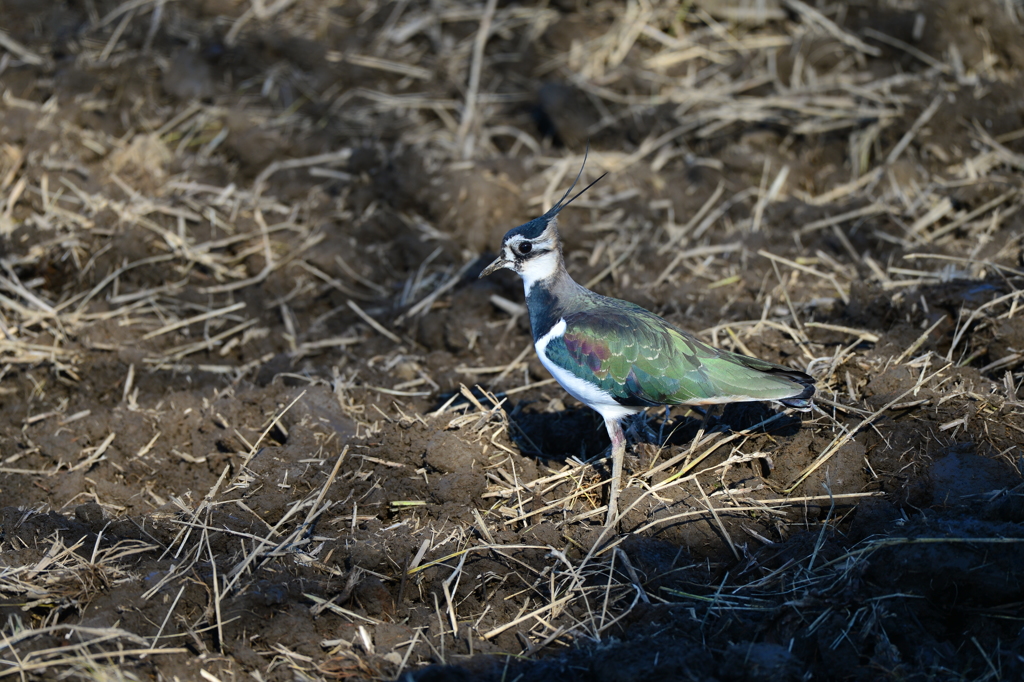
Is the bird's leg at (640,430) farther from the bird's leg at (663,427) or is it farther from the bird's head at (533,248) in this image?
the bird's head at (533,248)

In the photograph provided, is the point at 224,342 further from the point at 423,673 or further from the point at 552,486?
the point at 423,673

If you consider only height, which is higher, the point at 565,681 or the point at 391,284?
the point at 565,681

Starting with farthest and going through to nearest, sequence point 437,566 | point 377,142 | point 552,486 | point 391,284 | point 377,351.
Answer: point 377,142, point 391,284, point 377,351, point 552,486, point 437,566

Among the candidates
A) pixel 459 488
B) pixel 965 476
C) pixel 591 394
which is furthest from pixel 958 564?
pixel 459 488

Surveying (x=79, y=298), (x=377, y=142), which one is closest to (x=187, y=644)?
(x=79, y=298)

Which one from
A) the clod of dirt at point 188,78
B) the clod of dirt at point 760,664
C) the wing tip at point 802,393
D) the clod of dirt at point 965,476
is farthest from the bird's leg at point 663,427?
the clod of dirt at point 188,78

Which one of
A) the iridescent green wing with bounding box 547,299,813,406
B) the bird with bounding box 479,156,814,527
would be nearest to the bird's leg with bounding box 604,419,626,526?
the bird with bounding box 479,156,814,527

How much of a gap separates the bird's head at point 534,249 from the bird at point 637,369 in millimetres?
306

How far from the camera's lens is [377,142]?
7980 millimetres

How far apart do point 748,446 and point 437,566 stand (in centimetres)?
183

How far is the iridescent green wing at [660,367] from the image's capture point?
4.40 metres

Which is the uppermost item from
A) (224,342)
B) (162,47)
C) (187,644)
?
(162,47)

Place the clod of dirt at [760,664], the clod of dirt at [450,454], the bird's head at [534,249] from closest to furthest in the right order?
the clod of dirt at [760,664] < the clod of dirt at [450,454] < the bird's head at [534,249]

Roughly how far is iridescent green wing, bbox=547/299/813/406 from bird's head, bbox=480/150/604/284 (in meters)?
0.52
